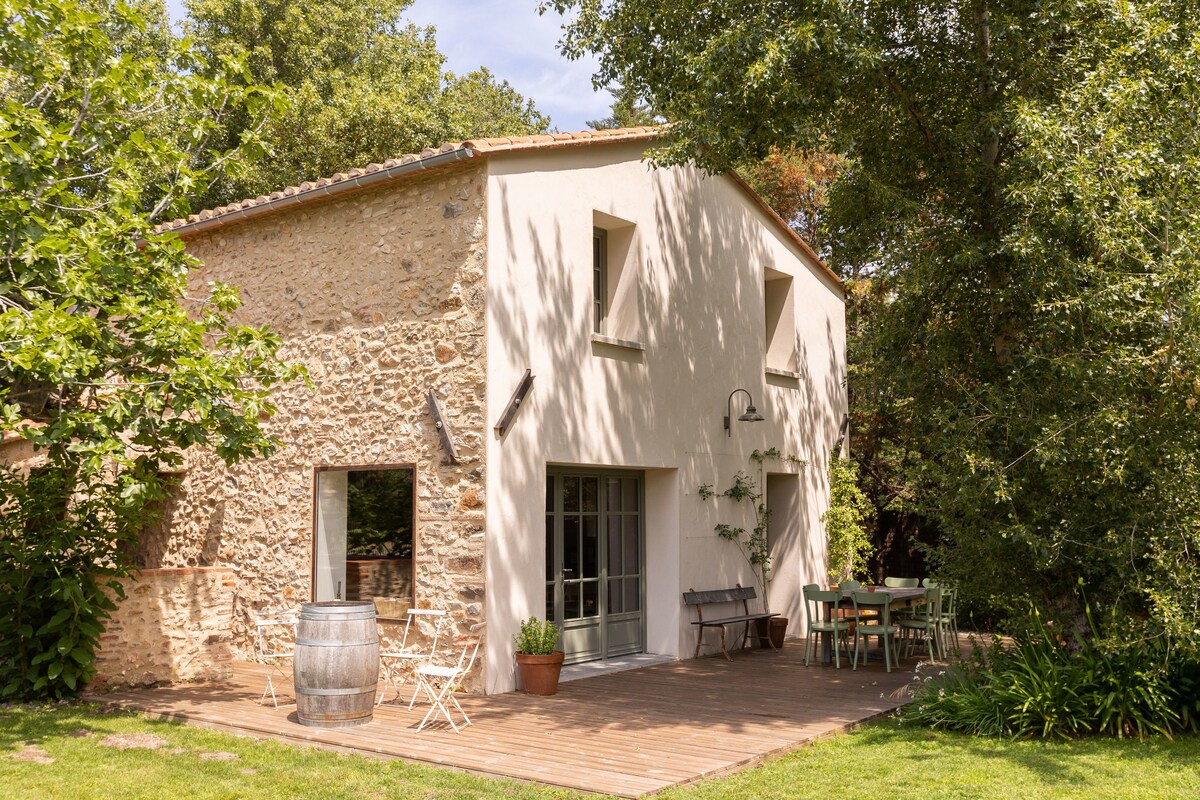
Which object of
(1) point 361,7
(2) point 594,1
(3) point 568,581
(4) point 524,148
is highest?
(1) point 361,7

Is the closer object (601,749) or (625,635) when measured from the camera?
(601,749)

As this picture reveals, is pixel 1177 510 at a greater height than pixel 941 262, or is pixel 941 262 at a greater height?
pixel 941 262

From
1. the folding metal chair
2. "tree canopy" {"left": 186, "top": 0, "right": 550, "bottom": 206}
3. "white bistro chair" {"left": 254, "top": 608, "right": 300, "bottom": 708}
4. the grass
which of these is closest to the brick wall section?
"white bistro chair" {"left": 254, "top": 608, "right": 300, "bottom": 708}

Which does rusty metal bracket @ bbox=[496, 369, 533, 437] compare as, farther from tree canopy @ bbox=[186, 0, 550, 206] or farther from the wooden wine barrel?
tree canopy @ bbox=[186, 0, 550, 206]

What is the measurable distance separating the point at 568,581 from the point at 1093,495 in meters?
4.88

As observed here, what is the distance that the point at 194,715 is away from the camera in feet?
25.2

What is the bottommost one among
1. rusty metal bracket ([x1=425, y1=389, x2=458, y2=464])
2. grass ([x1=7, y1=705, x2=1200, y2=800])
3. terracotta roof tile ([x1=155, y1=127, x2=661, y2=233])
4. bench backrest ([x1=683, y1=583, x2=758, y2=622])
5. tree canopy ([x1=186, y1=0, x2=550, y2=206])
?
grass ([x1=7, y1=705, x2=1200, y2=800])

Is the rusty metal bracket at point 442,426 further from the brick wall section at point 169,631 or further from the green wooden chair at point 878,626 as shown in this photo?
the green wooden chair at point 878,626

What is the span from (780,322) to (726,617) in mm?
4305

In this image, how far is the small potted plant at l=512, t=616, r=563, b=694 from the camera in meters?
8.59

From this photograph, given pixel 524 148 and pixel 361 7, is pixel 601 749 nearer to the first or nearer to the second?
pixel 524 148

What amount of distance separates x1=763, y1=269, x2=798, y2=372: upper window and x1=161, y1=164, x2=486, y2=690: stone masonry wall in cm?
577

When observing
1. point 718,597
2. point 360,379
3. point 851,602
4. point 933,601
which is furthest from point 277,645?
point 933,601

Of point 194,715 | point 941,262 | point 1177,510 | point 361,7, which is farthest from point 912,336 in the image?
point 361,7
